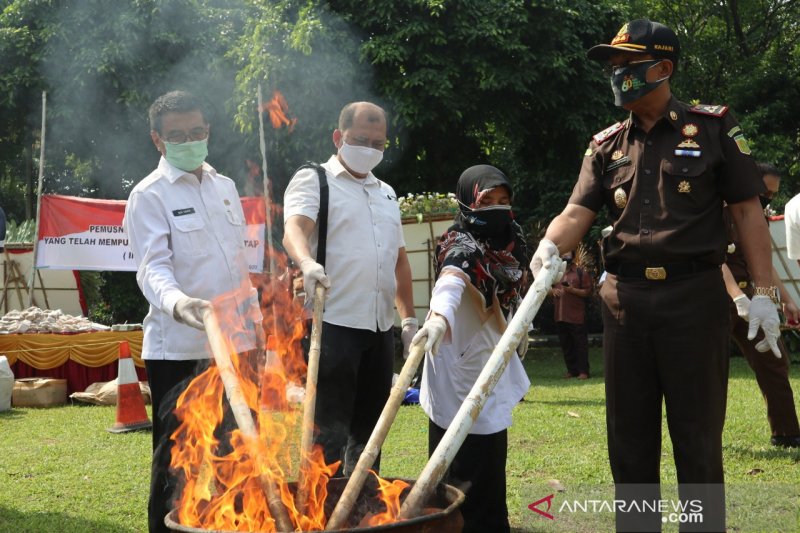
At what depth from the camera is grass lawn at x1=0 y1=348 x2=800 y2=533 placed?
Answer: 4.98 m

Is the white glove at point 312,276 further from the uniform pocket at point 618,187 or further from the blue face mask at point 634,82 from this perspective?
the blue face mask at point 634,82

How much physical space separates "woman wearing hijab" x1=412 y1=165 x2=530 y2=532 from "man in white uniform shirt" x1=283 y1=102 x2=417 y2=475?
0.33 m

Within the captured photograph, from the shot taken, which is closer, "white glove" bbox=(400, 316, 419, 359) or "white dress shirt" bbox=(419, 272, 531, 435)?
"white dress shirt" bbox=(419, 272, 531, 435)

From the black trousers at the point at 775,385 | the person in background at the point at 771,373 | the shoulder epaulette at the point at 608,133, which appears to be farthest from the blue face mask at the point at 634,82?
the black trousers at the point at 775,385

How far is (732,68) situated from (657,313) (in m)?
22.8

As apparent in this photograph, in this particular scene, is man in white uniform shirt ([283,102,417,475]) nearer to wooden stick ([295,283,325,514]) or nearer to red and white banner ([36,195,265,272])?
wooden stick ([295,283,325,514])

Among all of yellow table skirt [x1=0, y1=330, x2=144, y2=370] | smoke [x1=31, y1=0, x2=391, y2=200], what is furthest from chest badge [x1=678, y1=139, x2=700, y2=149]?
smoke [x1=31, y1=0, x2=391, y2=200]

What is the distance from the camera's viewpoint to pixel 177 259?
3.86 m

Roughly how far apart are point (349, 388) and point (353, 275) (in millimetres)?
550

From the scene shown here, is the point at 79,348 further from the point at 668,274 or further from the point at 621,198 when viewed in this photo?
the point at 668,274

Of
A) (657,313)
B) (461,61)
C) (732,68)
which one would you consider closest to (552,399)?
(657,313)

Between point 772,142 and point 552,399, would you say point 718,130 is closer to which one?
point 552,399

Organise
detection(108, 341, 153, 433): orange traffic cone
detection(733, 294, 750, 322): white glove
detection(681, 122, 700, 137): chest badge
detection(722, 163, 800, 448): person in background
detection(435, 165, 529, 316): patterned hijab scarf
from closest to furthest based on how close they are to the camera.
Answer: detection(681, 122, 700, 137): chest badge
detection(435, 165, 529, 316): patterned hijab scarf
detection(733, 294, 750, 322): white glove
detection(722, 163, 800, 448): person in background
detection(108, 341, 153, 433): orange traffic cone

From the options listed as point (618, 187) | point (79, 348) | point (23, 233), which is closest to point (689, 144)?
point (618, 187)
